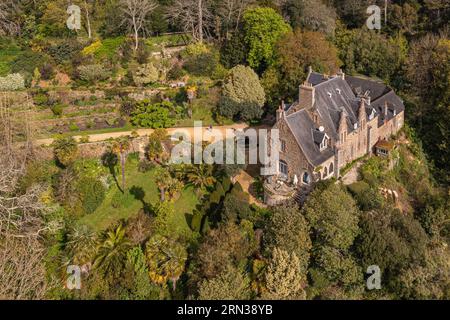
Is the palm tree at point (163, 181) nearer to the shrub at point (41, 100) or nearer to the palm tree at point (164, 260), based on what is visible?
the palm tree at point (164, 260)

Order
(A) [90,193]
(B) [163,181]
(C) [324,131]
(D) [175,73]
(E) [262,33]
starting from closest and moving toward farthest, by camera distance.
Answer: (B) [163,181] → (A) [90,193] → (C) [324,131] → (E) [262,33] → (D) [175,73]

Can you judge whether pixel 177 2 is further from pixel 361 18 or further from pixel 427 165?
pixel 427 165

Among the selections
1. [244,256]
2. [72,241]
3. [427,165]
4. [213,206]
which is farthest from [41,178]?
[427,165]

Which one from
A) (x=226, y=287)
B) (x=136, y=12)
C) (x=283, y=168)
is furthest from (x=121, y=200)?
(x=136, y=12)

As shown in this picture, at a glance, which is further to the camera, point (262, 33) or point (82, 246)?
point (262, 33)

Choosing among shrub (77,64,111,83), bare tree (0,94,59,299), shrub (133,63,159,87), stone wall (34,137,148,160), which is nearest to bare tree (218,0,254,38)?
shrub (133,63,159,87)

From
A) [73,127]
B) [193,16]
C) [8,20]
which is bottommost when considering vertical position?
[73,127]

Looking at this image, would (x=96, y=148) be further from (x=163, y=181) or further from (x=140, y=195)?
(x=163, y=181)
